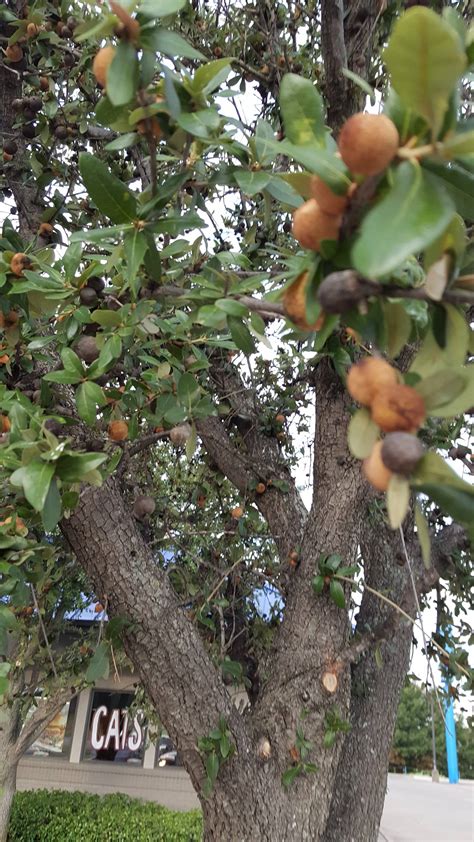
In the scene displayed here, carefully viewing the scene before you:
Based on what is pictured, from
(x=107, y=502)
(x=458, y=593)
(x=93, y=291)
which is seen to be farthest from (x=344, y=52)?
(x=458, y=593)

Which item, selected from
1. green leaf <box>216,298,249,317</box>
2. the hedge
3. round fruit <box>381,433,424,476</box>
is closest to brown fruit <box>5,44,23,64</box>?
green leaf <box>216,298,249,317</box>

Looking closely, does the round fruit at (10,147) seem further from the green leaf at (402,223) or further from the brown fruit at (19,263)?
the green leaf at (402,223)

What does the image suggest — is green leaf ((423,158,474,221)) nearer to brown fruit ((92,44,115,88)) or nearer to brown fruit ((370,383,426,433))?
brown fruit ((370,383,426,433))

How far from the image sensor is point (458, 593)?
10.2 ft

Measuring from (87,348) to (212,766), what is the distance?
1279 mm

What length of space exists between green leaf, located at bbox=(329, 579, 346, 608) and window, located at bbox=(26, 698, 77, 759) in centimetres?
823

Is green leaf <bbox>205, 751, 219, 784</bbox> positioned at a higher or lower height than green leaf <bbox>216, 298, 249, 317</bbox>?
lower

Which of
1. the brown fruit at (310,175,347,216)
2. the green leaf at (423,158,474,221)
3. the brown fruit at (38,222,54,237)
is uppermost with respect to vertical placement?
the brown fruit at (38,222,54,237)

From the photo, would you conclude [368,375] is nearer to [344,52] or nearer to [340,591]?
[340,591]

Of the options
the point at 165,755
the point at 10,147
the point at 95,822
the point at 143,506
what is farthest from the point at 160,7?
the point at 165,755

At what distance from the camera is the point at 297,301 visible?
71cm

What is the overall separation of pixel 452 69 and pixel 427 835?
12192mm

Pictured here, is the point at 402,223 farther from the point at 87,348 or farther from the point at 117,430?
the point at 117,430

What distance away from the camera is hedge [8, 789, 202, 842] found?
609cm
